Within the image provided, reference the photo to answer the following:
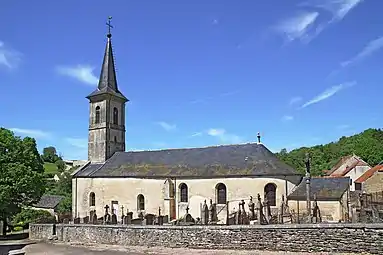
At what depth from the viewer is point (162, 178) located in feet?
→ 112

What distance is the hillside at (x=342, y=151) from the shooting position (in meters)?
75.2

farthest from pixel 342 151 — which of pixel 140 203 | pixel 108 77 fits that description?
pixel 140 203

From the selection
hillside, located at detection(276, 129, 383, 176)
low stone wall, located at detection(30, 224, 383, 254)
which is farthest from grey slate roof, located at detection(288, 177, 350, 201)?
hillside, located at detection(276, 129, 383, 176)

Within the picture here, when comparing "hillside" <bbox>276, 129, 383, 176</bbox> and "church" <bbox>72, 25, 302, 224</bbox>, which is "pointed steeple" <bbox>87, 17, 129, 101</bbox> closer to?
"church" <bbox>72, 25, 302, 224</bbox>

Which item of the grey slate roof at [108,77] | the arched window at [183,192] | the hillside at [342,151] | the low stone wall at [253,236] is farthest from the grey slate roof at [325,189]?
the hillside at [342,151]

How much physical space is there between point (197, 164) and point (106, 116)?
12268 millimetres

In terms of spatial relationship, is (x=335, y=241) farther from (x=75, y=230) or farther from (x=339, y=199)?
(x=75, y=230)

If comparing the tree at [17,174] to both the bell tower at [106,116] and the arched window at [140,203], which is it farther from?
the arched window at [140,203]

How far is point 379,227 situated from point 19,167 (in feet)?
90.7

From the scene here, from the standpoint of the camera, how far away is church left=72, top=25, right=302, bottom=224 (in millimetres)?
30250

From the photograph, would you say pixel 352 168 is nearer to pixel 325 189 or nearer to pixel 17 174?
pixel 325 189

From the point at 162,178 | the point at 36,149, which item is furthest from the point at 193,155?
the point at 36,149

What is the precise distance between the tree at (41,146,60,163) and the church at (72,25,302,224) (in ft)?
312

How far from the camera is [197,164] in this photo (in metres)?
34.0
